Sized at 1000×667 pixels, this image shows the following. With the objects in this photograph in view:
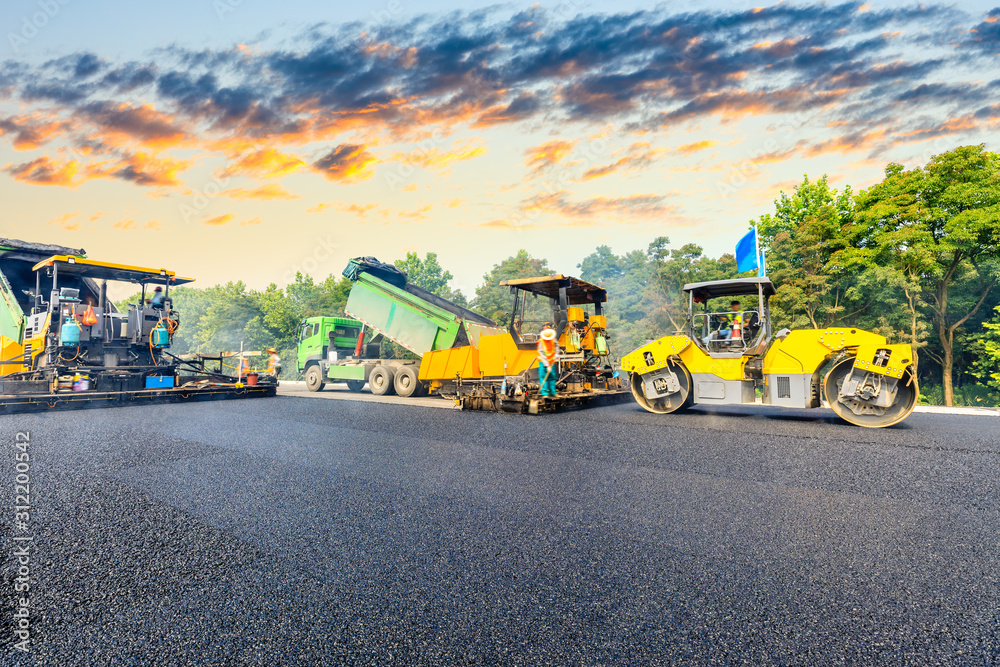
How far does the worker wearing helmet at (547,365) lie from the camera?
31.2 ft

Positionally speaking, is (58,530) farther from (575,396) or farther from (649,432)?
(575,396)

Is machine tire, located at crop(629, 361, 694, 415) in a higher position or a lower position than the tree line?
lower

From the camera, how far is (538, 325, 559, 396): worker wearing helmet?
375 inches

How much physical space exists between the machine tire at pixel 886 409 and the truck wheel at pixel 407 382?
9128mm

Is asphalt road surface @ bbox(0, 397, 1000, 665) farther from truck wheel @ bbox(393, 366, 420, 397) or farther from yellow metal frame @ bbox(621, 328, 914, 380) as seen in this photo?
truck wheel @ bbox(393, 366, 420, 397)

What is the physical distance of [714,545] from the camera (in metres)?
2.95

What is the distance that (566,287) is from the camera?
1040 cm

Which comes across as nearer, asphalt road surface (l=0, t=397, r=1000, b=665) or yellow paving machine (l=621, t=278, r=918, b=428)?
asphalt road surface (l=0, t=397, r=1000, b=665)

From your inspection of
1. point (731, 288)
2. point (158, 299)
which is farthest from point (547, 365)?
point (158, 299)

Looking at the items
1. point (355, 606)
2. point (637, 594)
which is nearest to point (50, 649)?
point (355, 606)

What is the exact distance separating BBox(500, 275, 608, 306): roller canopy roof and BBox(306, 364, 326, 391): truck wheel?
8.17 m

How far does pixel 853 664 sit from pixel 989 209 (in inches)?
956

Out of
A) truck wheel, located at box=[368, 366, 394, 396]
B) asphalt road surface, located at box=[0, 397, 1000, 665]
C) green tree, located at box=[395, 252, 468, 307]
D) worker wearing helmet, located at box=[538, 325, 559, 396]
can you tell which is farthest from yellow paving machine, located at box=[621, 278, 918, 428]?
green tree, located at box=[395, 252, 468, 307]

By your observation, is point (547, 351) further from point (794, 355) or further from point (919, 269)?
point (919, 269)
